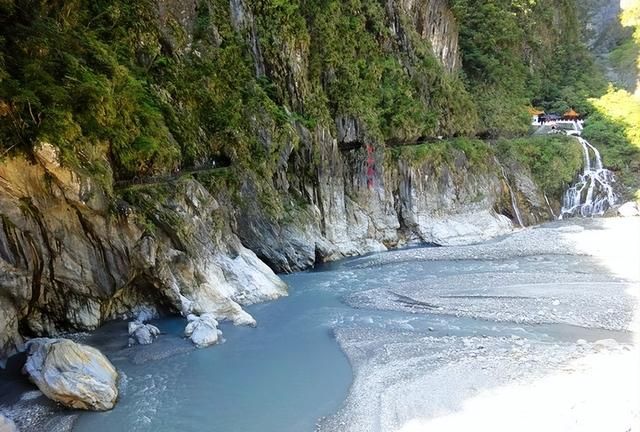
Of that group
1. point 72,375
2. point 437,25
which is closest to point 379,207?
point 437,25

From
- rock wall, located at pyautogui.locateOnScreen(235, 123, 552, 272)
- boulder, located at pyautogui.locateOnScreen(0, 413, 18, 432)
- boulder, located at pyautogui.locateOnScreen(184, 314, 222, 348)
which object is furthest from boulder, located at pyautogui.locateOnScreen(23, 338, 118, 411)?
rock wall, located at pyautogui.locateOnScreen(235, 123, 552, 272)

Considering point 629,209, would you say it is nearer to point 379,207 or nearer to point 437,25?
point 379,207

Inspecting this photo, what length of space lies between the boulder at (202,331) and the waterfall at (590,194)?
30706mm

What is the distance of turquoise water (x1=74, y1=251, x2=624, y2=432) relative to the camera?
31.3 ft

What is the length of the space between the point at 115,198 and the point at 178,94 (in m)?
6.57

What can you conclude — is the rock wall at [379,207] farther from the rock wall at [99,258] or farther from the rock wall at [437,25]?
the rock wall at [437,25]

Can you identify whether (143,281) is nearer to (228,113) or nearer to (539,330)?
(228,113)

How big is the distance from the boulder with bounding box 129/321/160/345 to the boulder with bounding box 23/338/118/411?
2.32 meters

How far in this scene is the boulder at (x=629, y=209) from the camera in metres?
34.2

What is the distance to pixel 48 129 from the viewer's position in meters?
11.9

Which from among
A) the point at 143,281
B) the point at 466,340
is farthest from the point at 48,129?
the point at 466,340

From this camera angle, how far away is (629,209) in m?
34.4

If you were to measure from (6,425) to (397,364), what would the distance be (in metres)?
7.92

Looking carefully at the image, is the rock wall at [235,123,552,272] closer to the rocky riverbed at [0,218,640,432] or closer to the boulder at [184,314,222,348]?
the rocky riverbed at [0,218,640,432]
